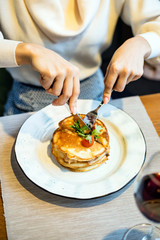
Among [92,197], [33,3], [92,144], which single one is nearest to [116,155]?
[92,144]

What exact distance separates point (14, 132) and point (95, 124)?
40cm

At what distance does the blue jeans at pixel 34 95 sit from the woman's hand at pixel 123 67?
19.6 inches

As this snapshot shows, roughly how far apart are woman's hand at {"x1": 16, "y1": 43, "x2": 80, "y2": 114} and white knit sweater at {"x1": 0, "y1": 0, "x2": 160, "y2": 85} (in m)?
0.17

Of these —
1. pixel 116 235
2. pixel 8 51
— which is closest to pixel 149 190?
pixel 116 235

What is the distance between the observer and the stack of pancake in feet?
3.20

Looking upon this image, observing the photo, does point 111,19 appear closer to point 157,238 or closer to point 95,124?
point 95,124

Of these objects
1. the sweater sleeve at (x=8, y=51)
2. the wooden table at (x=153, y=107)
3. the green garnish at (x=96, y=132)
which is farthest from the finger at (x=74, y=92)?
the wooden table at (x=153, y=107)

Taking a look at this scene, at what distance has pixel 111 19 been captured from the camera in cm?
149

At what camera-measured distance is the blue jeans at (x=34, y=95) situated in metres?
1.52

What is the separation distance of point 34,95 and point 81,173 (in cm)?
70

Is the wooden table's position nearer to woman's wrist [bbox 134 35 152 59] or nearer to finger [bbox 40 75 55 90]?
woman's wrist [bbox 134 35 152 59]

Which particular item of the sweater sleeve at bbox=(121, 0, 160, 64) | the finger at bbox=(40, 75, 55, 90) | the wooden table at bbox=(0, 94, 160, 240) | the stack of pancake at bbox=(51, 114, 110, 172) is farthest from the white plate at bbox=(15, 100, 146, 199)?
the sweater sleeve at bbox=(121, 0, 160, 64)

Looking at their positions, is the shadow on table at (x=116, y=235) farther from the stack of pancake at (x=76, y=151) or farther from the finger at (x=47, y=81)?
the finger at (x=47, y=81)

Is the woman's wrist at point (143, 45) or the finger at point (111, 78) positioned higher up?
the woman's wrist at point (143, 45)
